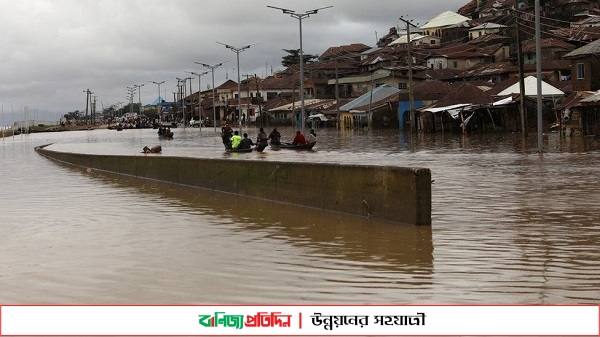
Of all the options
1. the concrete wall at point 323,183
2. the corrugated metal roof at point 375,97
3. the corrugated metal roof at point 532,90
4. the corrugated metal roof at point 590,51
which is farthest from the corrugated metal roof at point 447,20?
the concrete wall at point 323,183

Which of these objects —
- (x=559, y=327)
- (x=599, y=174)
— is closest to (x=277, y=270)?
(x=559, y=327)

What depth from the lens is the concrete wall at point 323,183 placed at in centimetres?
1188

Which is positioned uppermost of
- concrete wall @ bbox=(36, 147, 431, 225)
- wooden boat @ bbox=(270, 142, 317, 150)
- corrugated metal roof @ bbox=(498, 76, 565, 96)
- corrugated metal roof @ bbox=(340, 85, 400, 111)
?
corrugated metal roof @ bbox=(340, 85, 400, 111)

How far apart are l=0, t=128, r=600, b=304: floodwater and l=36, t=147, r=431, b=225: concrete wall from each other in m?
0.28

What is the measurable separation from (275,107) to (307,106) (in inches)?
518

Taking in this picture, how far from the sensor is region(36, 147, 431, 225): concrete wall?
11.9 metres

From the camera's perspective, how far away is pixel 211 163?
64.7ft

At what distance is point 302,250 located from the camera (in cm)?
1054

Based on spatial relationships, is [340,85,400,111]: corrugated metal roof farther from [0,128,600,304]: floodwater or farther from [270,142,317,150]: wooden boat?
[0,128,600,304]: floodwater

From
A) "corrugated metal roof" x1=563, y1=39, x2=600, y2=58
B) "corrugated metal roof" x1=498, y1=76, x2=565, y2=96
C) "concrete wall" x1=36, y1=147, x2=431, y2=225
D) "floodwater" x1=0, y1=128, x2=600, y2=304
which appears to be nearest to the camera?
"floodwater" x1=0, y1=128, x2=600, y2=304

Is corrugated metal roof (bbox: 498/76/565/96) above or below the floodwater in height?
above

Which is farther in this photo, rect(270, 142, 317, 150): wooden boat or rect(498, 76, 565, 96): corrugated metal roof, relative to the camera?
rect(498, 76, 565, 96): corrugated metal roof

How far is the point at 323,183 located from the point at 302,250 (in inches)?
155

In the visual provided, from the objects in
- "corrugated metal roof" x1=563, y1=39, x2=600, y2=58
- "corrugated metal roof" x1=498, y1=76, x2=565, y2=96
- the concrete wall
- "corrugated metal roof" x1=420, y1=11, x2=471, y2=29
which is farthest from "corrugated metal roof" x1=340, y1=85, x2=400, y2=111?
"corrugated metal roof" x1=420, y1=11, x2=471, y2=29
